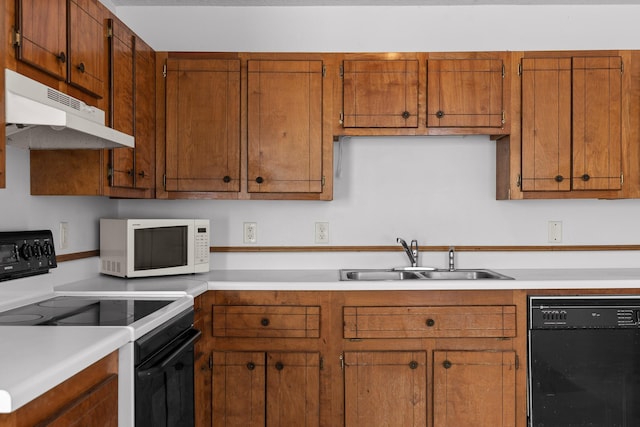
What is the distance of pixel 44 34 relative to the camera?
66.4 inches

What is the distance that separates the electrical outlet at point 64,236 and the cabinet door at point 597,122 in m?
2.43

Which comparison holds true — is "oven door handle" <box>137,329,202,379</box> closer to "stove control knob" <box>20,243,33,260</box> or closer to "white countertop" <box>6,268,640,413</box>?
"white countertop" <box>6,268,640,413</box>

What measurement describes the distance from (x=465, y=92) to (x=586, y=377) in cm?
144

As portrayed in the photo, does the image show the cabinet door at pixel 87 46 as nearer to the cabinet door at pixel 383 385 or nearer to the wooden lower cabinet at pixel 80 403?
the wooden lower cabinet at pixel 80 403

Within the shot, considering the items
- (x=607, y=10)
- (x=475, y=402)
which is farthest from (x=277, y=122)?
(x=607, y=10)

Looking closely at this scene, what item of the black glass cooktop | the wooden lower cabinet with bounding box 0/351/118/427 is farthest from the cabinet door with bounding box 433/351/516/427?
the wooden lower cabinet with bounding box 0/351/118/427

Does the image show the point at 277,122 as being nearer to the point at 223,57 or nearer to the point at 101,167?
the point at 223,57

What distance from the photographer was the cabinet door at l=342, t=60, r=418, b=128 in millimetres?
2711

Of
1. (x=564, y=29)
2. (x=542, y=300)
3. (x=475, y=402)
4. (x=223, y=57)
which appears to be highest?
(x=564, y=29)

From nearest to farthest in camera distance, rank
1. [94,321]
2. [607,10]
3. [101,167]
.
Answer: [94,321], [101,167], [607,10]

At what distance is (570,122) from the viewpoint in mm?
2707

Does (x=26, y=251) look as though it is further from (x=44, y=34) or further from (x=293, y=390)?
(x=293, y=390)

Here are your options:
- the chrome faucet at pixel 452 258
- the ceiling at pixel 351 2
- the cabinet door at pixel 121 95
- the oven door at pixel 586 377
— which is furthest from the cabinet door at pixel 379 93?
the oven door at pixel 586 377

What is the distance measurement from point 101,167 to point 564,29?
254 centimetres
